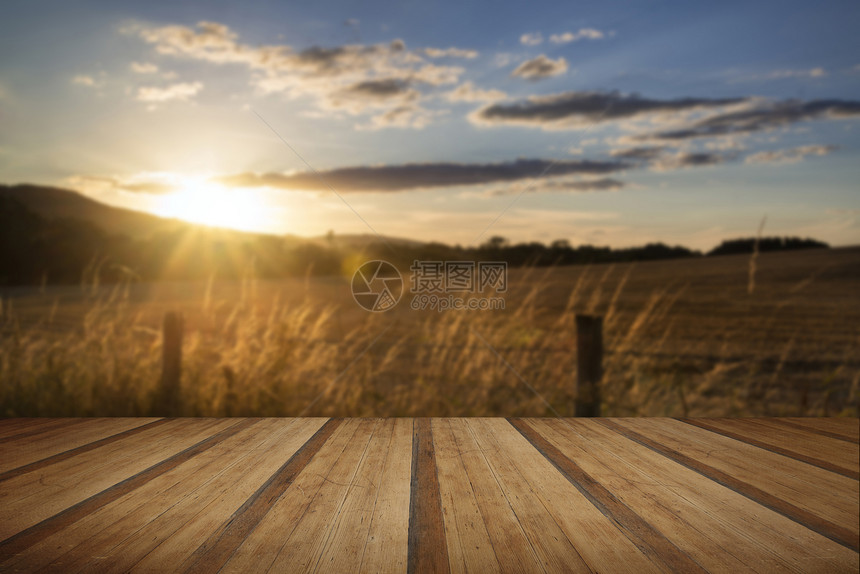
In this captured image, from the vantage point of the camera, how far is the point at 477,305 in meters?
4.23

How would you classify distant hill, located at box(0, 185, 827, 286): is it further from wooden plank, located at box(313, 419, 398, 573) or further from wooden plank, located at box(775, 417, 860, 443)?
wooden plank, located at box(313, 419, 398, 573)

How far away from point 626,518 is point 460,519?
49cm

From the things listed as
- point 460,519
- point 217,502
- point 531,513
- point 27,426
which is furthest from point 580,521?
point 27,426

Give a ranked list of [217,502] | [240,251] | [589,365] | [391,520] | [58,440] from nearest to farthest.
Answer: [391,520] → [217,502] → [58,440] → [589,365] → [240,251]

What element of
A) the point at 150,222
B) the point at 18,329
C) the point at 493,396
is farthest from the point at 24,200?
the point at 493,396

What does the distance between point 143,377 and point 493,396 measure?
2134mm

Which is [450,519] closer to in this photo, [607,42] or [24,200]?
[607,42]

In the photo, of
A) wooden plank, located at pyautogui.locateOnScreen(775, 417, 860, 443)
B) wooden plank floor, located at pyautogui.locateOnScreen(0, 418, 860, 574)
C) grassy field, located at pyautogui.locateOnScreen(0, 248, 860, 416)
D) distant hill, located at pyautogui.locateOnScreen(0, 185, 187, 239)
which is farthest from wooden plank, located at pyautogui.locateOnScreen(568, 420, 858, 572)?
distant hill, located at pyautogui.locateOnScreen(0, 185, 187, 239)

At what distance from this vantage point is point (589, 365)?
10.1ft

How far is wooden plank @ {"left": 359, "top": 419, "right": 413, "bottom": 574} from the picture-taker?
1.28 meters

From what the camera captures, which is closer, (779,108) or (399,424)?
(399,424)

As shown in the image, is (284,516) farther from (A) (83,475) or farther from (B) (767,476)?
(B) (767,476)

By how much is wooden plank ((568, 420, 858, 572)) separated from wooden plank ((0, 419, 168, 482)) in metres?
2.07

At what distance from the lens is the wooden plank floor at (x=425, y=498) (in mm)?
1319
